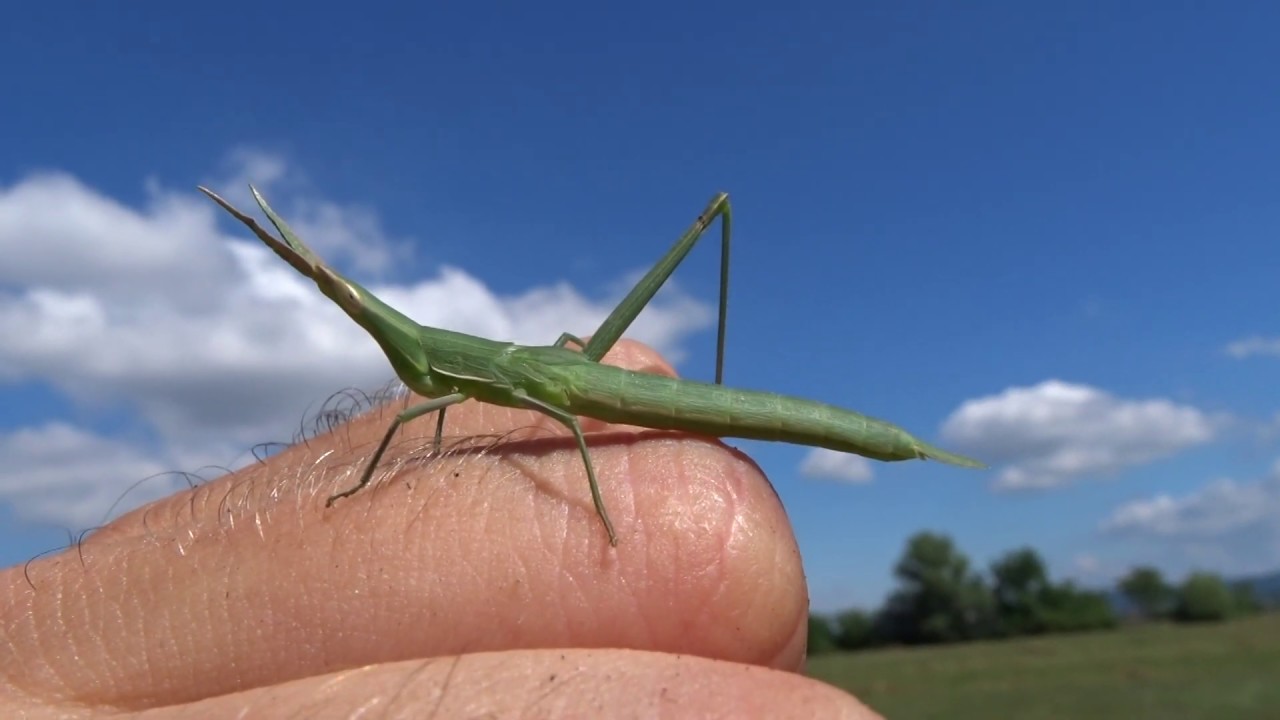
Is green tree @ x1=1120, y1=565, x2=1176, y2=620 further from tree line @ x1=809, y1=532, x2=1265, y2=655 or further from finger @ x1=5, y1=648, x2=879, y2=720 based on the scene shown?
finger @ x1=5, y1=648, x2=879, y2=720

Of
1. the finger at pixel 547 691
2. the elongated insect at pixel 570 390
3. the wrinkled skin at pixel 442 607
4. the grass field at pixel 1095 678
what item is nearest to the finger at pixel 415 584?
the wrinkled skin at pixel 442 607

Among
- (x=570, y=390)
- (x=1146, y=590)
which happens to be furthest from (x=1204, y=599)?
(x=570, y=390)

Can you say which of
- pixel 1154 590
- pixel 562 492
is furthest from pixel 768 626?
pixel 1154 590

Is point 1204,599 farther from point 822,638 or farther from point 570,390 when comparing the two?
point 570,390

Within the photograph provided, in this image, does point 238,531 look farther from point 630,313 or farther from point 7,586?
point 630,313

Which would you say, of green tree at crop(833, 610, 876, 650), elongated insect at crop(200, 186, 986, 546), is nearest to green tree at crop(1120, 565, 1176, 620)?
green tree at crop(833, 610, 876, 650)

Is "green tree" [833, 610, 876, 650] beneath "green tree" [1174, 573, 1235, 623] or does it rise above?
beneath
